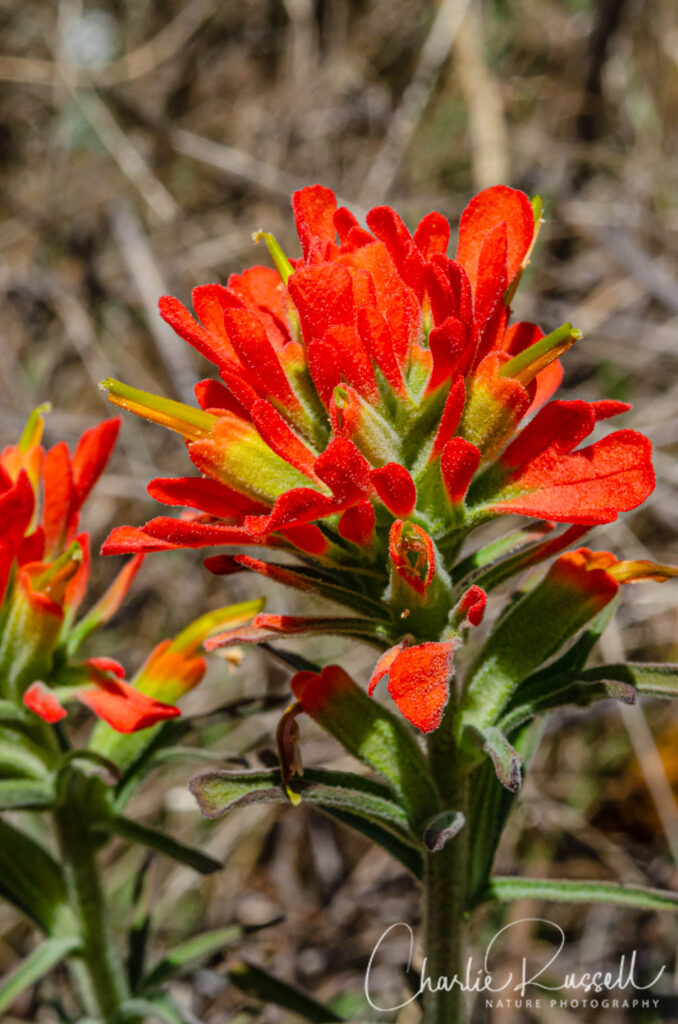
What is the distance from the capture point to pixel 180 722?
1.26 m

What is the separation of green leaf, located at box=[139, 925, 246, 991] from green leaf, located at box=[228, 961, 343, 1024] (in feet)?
0.13

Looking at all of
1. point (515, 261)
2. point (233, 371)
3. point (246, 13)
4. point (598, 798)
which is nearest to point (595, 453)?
point (515, 261)

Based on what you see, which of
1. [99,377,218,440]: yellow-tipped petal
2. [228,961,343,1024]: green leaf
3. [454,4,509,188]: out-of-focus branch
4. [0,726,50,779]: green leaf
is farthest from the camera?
[454,4,509,188]: out-of-focus branch

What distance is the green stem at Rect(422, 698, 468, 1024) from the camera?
39.6 inches

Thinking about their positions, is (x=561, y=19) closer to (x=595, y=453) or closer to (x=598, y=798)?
(x=598, y=798)

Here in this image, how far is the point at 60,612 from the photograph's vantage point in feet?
3.59

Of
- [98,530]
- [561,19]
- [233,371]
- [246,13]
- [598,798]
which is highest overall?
[246,13]

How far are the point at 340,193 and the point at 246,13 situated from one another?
106 centimetres

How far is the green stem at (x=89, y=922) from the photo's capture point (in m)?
1.21

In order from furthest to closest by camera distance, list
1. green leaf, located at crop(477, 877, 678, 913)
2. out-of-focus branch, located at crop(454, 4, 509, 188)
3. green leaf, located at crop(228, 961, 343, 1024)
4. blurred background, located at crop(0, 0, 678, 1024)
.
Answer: out-of-focus branch, located at crop(454, 4, 509, 188) < blurred background, located at crop(0, 0, 678, 1024) < green leaf, located at crop(228, 961, 343, 1024) < green leaf, located at crop(477, 877, 678, 913)

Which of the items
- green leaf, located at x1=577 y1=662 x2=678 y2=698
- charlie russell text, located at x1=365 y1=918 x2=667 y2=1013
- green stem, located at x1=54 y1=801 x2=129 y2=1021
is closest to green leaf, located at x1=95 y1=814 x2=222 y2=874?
green stem, located at x1=54 y1=801 x2=129 y2=1021

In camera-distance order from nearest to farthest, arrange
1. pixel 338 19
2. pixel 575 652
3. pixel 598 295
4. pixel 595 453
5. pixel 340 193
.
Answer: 1. pixel 595 453
2. pixel 575 652
3. pixel 598 295
4. pixel 340 193
5. pixel 338 19

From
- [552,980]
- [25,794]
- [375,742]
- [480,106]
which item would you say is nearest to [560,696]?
[375,742]

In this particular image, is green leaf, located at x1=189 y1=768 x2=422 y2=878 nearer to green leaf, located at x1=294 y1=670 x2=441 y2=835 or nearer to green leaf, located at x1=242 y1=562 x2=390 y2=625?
green leaf, located at x1=294 y1=670 x2=441 y2=835
